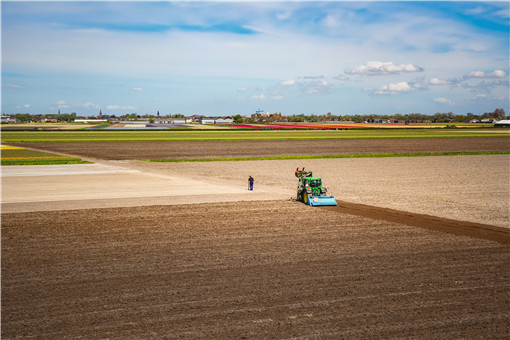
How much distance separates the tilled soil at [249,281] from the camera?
1114 cm

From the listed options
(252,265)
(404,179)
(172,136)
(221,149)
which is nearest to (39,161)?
(221,149)

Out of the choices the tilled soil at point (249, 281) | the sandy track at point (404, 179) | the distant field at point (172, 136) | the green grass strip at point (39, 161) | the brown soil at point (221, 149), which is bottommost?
the tilled soil at point (249, 281)

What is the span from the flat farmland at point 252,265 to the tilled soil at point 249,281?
5 centimetres

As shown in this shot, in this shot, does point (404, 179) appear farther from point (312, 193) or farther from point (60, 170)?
point (60, 170)

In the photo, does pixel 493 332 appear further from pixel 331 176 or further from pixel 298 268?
pixel 331 176

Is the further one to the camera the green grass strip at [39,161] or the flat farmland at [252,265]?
the green grass strip at [39,161]

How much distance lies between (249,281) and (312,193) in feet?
45.7

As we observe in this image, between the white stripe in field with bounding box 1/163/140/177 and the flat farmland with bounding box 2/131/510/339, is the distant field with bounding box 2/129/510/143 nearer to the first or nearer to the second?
the white stripe in field with bounding box 1/163/140/177

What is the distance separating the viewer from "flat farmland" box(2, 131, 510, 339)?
37.1 ft

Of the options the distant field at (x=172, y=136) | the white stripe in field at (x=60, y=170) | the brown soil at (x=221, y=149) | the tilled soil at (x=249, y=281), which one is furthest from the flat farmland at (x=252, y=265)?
the distant field at (x=172, y=136)

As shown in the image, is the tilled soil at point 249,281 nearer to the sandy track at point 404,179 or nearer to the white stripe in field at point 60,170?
the sandy track at point 404,179

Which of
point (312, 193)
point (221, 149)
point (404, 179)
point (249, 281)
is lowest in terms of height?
point (249, 281)

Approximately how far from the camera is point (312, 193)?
27406 millimetres

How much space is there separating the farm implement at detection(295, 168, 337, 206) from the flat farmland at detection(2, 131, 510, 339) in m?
0.58
